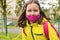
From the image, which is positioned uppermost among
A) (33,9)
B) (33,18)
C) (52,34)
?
(33,9)

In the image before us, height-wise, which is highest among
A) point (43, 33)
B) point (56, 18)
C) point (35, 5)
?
point (35, 5)

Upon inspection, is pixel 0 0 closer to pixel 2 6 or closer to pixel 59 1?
pixel 2 6

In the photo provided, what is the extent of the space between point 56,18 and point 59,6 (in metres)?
0.60

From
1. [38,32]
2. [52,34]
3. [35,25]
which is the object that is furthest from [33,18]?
[52,34]

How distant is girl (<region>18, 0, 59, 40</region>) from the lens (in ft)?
9.02

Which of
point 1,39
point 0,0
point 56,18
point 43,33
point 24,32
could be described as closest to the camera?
point 43,33

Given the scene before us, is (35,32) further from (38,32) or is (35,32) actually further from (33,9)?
(33,9)

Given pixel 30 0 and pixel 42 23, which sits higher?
pixel 30 0

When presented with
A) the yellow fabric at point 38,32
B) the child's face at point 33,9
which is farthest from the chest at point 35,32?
the child's face at point 33,9

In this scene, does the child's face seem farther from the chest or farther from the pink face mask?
the chest

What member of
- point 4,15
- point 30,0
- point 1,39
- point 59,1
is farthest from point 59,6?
point 30,0

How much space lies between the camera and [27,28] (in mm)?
2936

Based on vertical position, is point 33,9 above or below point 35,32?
above

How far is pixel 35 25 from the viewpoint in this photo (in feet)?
9.45
